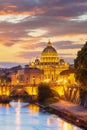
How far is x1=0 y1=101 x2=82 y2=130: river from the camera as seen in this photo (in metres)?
70.1

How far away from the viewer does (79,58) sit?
259 ft

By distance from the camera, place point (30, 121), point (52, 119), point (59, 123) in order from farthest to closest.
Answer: point (52, 119) → point (30, 121) → point (59, 123)

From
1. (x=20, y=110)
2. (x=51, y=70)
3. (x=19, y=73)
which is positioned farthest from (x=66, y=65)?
(x=20, y=110)

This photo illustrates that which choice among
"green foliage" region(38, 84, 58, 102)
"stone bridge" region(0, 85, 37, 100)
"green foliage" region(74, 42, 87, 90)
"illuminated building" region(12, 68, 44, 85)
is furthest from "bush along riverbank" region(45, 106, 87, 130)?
"illuminated building" region(12, 68, 44, 85)

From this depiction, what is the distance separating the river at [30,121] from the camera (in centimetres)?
7006

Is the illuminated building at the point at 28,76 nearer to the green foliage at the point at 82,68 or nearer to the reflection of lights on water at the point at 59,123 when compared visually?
the reflection of lights on water at the point at 59,123

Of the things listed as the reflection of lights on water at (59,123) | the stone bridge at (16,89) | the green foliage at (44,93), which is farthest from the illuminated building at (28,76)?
the reflection of lights on water at (59,123)

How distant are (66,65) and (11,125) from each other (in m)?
127

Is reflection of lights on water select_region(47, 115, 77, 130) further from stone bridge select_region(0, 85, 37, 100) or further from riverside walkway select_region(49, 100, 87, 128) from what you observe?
stone bridge select_region(0, 85, 37, 100)

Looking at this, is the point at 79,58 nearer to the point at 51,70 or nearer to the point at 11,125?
the point at 11,125

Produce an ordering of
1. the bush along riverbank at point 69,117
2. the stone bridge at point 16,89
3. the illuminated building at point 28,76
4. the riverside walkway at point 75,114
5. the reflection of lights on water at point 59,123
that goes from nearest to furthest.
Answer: the bush along riverbank at point 69,117 → the reflection of lights on water at point 59,123 → the riverside walkway at point 75,114 → the stone bridge at point 16,89 → the illuminated building at point 28,76

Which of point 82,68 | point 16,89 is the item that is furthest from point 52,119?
point 16,89

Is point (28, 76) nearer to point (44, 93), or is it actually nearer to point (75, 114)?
point (44, 93)

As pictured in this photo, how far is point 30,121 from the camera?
A: 76.6 m
